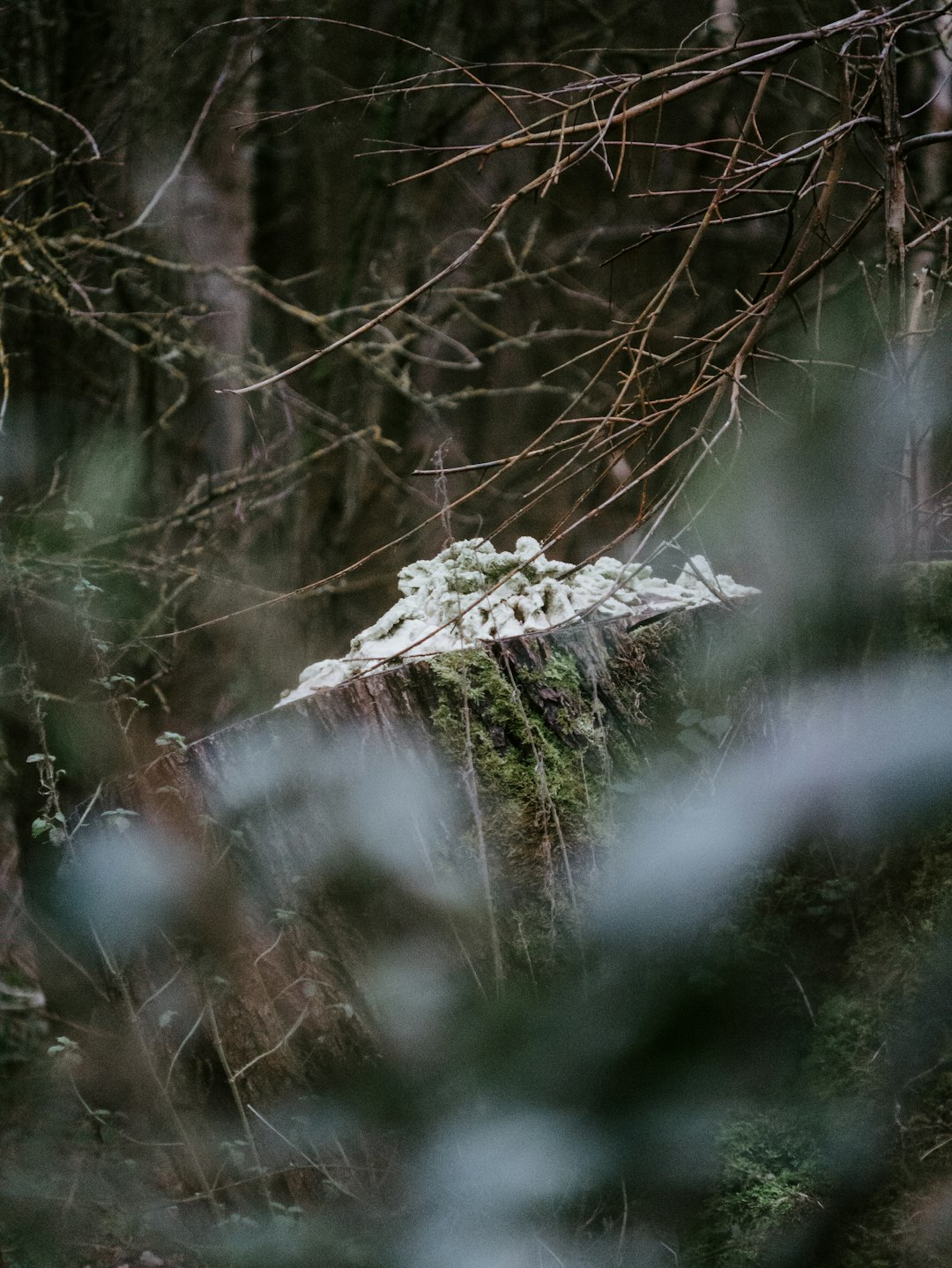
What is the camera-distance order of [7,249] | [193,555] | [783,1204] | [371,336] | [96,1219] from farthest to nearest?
[371,336] < [193,555] < [7,249] < [96,1219] < [783,1204]

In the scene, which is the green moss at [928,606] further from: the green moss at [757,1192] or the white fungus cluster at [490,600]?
the green moss at [757,1192]

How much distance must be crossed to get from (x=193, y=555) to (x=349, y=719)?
1.48 m

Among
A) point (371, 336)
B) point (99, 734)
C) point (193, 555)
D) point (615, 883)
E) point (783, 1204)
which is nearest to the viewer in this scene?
point (783, 1204)

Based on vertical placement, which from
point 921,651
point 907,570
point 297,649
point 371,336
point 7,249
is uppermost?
point 7,249

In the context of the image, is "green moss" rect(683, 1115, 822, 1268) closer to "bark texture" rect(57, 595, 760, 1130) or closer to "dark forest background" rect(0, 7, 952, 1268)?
"dark forest background" rect(0, 7, 952, 1268)

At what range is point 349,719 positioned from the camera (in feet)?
4.76

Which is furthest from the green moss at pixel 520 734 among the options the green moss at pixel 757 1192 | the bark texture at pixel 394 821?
the green moss at pixel 757 1192

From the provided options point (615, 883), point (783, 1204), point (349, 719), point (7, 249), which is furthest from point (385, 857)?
point (7, 249)

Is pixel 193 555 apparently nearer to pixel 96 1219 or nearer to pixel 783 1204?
pixel 96 1219

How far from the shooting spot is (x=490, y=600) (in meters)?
1.50

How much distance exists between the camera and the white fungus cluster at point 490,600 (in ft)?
4.83

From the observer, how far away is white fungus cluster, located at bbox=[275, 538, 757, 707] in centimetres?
147

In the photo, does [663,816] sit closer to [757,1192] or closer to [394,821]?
[394,821]

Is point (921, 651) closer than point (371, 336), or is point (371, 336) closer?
point (921, 651)
